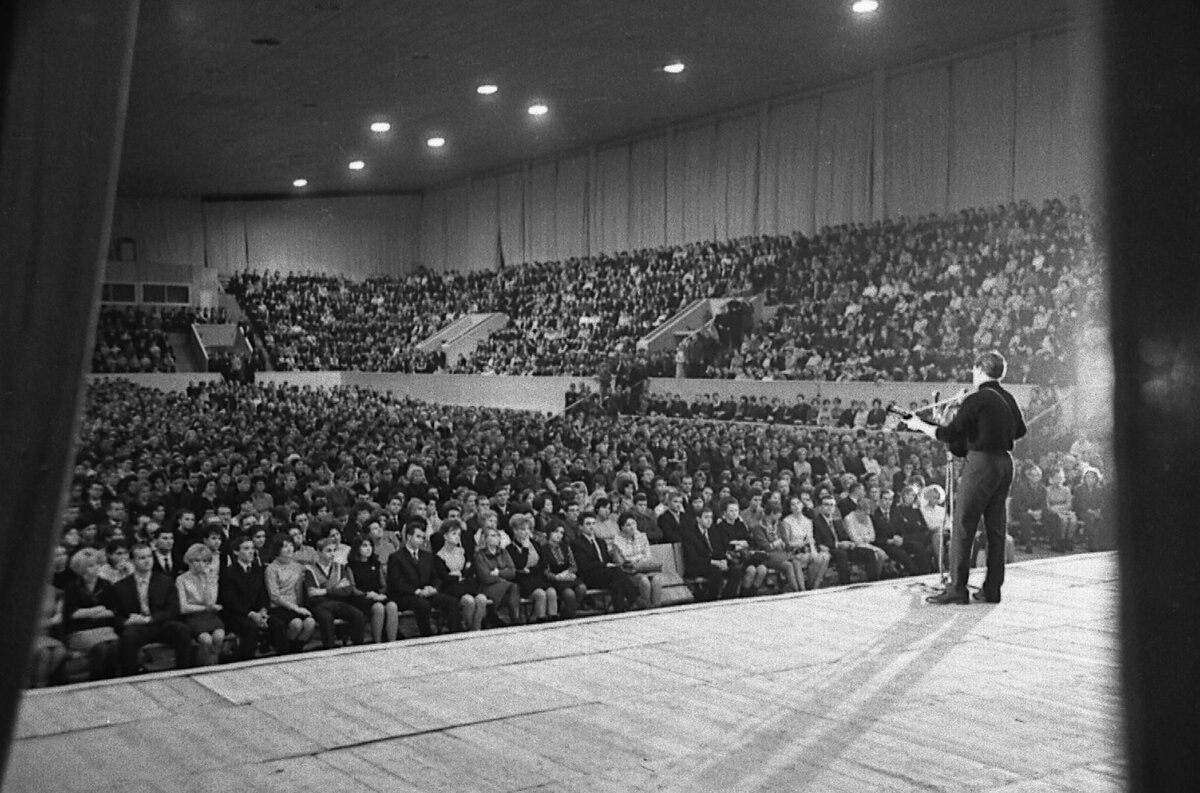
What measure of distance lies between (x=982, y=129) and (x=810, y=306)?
382 cm

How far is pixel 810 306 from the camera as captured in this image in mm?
19906

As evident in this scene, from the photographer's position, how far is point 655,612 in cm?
632

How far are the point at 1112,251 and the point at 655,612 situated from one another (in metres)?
5.82

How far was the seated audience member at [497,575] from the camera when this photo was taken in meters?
7.16

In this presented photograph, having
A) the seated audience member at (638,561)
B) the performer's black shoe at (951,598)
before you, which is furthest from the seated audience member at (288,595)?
the performer's black shoe at (951,598)

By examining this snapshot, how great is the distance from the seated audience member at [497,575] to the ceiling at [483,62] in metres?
9.57

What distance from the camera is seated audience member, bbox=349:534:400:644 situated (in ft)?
22.1

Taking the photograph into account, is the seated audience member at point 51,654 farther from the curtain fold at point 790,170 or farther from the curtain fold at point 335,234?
the curtain fold at point 335,234

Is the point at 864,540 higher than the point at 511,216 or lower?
lower

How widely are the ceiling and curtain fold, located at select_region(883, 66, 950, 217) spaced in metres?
0.59

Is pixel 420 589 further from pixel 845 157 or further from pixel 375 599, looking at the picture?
pixel 845 157

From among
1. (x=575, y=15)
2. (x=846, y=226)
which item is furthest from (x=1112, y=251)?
(x=846, y=226)

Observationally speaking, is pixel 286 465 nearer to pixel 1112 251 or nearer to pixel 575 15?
pixel 575 15

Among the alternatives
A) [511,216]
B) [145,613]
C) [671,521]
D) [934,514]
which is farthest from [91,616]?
[511,216]
